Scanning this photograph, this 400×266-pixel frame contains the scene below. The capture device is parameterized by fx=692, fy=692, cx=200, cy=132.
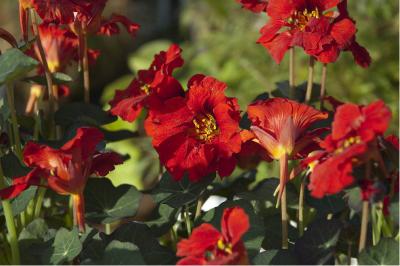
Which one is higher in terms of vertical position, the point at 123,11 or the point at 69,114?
the point at 69,114

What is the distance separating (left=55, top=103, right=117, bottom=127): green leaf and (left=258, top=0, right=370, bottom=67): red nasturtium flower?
24 centimetres

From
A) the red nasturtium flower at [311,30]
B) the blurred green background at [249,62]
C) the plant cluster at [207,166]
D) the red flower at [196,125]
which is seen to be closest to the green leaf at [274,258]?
the plant cluster at [207,166]

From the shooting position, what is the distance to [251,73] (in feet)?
9.13

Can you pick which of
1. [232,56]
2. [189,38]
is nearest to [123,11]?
[189,38]

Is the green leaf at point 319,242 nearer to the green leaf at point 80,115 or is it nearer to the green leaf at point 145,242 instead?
the green leaf at point 145,242

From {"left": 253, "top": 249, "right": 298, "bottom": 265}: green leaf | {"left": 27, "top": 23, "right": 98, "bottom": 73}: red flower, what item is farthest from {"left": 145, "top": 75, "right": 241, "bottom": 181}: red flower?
{"left": 27, "top": 23, "right": 98, "bottom": 73}: red flower

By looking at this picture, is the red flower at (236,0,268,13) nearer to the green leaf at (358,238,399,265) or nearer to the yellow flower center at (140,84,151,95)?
the yellow flower center at (140,84,151,95)

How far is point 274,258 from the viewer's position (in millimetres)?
582

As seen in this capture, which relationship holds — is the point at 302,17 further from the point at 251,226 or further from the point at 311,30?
the point at 251,226

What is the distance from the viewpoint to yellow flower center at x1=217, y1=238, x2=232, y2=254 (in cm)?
51

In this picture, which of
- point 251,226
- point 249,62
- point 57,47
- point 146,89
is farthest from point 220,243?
point 249,62

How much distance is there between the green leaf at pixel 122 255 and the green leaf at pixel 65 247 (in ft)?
0.10

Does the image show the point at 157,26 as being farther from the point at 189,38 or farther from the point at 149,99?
the point at 149,99

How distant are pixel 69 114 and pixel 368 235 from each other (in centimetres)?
39
